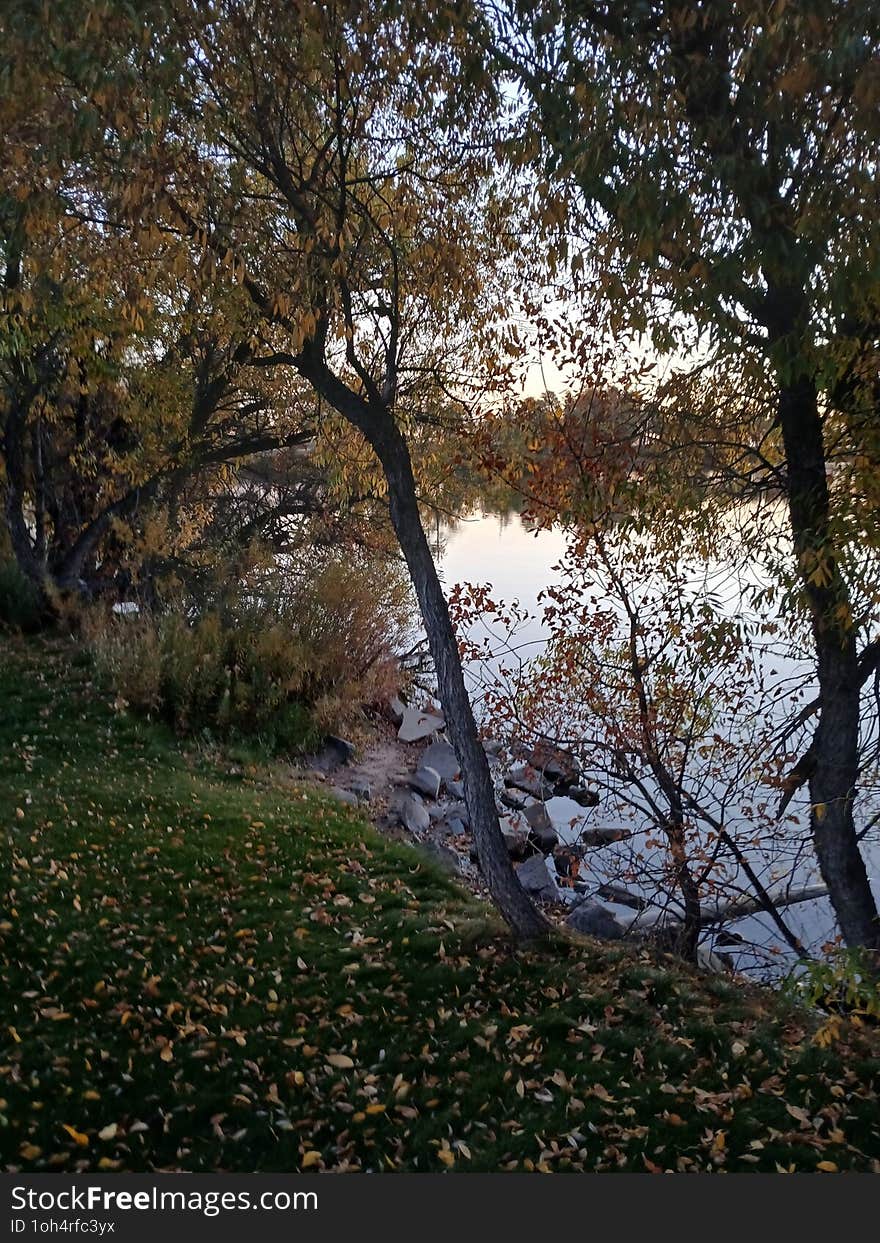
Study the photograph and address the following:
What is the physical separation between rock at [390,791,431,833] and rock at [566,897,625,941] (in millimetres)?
2041

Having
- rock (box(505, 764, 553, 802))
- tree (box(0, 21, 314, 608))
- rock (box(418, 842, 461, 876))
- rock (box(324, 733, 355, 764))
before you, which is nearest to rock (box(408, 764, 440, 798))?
rock (box(324, 733, 355, 764))

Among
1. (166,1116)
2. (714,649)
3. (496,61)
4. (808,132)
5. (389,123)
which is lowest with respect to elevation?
(166,1116)

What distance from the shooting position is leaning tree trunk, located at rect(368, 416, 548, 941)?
509 centimetres

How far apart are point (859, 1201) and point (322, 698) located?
7.50 metres

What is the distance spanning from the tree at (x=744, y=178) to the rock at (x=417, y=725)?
716 cm

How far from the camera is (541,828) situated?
28.8ft

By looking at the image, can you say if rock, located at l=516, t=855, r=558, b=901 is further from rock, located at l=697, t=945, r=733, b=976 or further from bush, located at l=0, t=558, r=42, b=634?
bush, located at l=0, t=558, r=42, b=634

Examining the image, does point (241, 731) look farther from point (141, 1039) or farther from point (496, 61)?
point (496, 61)

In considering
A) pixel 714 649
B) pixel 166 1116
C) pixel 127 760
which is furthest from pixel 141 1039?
pixel 127 760

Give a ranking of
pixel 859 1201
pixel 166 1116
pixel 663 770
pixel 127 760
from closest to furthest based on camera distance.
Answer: pixel 859 1201
pixel 166 1116
pixel 663 770
pixel 127 760

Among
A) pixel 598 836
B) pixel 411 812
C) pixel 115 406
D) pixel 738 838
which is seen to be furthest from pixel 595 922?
pixel 115 406

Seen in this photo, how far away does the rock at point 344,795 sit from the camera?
26.3 feet

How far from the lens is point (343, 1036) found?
4105 millimetres

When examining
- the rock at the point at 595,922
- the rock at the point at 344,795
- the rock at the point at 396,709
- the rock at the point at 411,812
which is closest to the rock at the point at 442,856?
the rock at the point at 411,812
